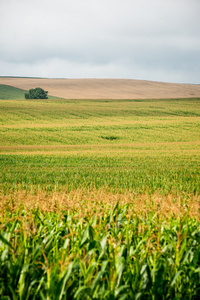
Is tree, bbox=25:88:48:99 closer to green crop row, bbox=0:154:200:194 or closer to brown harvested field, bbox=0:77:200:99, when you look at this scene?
brown harvested field, bbox=0:77:200:99

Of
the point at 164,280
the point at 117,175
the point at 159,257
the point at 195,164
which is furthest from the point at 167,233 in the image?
the point at 195,164

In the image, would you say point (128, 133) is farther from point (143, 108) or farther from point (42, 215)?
point (42, 215)

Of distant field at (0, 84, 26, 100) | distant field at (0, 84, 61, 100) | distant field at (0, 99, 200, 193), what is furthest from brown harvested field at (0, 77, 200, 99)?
distant field at (0, 99, 200, 193)

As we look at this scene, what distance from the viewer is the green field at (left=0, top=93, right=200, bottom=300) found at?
470cm

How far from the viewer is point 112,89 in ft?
428

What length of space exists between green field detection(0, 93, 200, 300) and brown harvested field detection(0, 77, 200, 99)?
88.6 ft

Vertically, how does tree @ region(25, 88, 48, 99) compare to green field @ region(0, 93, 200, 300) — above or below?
above

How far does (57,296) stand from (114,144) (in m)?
42.6

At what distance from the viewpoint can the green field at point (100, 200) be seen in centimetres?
470

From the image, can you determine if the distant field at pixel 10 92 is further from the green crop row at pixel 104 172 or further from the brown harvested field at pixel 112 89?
the green crop row at pixel 104 172

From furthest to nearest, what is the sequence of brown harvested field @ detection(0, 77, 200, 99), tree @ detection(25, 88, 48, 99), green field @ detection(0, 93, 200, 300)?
brown harvested field @ detection(0, 77, 200, 99)
tree @ detection(25, 88, 48, 99)
green field @ detection(0, 93, 200, 300)

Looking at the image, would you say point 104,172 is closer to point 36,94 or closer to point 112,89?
point 36,94

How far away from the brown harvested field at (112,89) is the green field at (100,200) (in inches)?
1063

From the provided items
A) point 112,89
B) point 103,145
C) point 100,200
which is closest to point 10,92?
point 112,89
